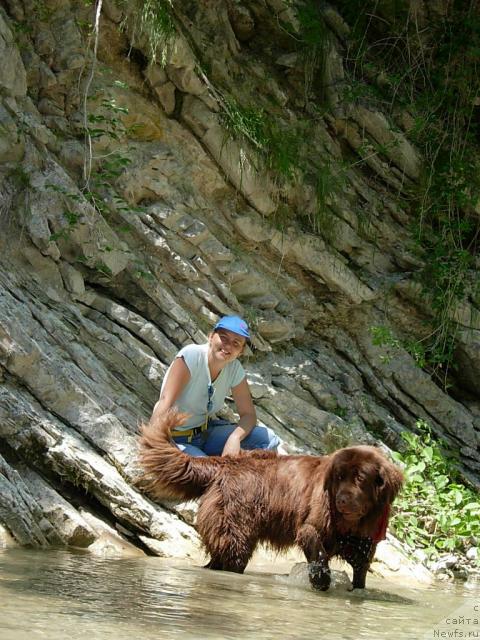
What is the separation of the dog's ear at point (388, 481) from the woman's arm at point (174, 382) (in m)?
1.48

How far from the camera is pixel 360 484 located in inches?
175

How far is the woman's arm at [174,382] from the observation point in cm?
528

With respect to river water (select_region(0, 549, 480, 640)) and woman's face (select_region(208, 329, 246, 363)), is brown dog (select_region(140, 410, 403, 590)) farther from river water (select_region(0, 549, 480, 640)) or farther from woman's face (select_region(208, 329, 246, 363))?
woman's face (select_region(208, 329, 246, 363))

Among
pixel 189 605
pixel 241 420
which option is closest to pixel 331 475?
pixel 241 420

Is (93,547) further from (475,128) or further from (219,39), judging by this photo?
(475,128)

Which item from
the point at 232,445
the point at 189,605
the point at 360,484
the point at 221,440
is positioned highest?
the point at 189,605

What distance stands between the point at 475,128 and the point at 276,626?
8.12m

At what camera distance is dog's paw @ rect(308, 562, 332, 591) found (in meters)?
4.46

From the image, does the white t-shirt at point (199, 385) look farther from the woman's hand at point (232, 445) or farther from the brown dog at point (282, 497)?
the brown dog at point (282, 497)

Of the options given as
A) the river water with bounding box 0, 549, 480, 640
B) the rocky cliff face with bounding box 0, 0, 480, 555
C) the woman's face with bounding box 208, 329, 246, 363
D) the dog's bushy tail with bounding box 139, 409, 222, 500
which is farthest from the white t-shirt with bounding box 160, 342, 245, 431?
the river water with bounding box 0, 549, 480, 640

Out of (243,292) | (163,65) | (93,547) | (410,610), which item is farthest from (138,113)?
(410,610)

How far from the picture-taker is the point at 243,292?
8.12m

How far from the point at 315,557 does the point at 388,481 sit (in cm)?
59

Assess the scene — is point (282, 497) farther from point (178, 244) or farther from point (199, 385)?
point (178, 244)
